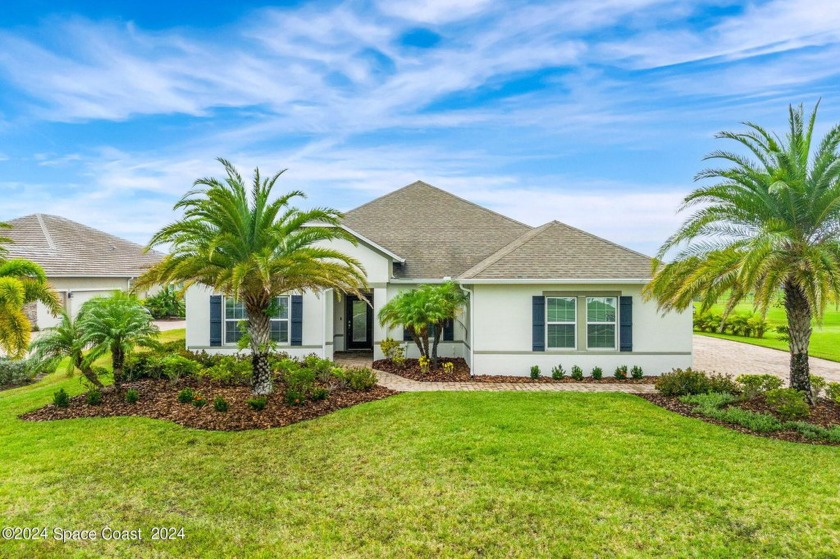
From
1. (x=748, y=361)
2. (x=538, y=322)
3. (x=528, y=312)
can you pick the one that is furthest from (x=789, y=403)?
(x=748, y=361)

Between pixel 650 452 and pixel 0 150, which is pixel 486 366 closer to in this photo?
pixel 650 452

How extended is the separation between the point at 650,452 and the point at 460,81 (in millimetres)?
12921

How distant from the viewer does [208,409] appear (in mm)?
10250

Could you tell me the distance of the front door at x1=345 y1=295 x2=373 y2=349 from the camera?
1898 cm

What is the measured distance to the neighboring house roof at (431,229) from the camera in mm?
18078

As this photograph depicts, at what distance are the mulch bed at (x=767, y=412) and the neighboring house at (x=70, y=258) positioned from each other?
22.6m

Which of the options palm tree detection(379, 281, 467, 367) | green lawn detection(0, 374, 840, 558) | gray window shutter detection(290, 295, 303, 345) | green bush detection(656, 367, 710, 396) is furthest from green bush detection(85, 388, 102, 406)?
green bush detection(656, 367, 710, 396)

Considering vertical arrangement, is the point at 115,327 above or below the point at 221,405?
above

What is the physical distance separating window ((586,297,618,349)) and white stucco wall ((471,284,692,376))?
0.24 meters

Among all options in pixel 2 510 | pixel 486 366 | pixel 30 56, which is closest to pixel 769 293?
pixel 486 366

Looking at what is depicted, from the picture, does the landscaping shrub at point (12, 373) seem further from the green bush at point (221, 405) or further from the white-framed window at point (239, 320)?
the green bush at point (221, 405)

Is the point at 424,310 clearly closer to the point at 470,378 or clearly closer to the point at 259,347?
the point at 470,378

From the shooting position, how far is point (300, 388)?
1130 centimetres

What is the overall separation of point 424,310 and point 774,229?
29.0 ft
